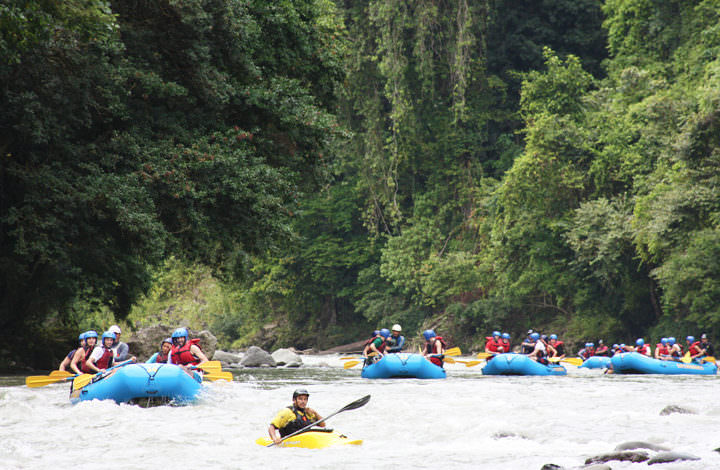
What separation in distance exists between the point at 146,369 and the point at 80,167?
4.48 meters

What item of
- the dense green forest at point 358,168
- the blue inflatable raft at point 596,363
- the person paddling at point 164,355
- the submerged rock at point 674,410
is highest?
the dense green forest at point 358,168

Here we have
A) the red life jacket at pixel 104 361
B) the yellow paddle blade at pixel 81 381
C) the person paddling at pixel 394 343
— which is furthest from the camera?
the person paddling at pixel 394 343

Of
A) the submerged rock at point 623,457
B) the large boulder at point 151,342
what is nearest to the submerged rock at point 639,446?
the submerged rock at point 623,457

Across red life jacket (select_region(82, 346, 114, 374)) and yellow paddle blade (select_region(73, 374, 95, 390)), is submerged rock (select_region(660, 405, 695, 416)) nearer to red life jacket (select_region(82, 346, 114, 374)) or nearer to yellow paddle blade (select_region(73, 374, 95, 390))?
yellow paddle blade (select_region(73, 374, 95, 390))

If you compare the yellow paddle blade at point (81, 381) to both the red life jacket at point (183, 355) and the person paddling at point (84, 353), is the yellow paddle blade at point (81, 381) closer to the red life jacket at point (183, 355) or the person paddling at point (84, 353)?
the person paddling at point (84, 353)

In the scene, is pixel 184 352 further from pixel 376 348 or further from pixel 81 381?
pixel 376 348

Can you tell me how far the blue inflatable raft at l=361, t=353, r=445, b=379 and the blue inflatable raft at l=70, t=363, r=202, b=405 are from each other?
6458mm

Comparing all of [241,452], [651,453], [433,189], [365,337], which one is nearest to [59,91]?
[241,452]

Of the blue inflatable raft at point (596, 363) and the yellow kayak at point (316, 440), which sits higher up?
the blue inflatable raft at point (596, 363)

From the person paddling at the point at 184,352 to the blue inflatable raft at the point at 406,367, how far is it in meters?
5.04

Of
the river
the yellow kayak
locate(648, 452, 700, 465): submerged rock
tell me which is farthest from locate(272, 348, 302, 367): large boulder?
locate(648, 452, 700, 465): submerged rock

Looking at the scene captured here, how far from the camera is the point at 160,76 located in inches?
637

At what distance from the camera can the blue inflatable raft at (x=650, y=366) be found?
66.6 ft

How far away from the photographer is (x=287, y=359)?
1101 inches
